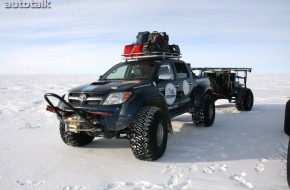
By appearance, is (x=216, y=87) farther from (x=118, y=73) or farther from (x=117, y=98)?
(x=117, y=98)

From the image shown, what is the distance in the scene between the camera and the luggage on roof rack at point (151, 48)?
6.52 meters

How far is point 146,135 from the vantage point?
475cm

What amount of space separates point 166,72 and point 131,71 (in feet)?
2.55

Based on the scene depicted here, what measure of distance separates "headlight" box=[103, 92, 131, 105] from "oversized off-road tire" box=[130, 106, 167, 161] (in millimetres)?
377

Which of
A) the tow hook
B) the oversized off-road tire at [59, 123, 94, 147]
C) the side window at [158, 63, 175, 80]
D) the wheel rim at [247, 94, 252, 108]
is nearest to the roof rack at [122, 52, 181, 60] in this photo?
the side window at [158, 63, 175, 80]

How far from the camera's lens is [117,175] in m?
4.37

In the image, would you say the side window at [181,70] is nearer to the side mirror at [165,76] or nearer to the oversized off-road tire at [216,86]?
the side mirror at [165,76]

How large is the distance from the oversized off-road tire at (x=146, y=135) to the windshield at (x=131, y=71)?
3.51 ft

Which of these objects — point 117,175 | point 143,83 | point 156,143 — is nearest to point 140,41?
point 143,83

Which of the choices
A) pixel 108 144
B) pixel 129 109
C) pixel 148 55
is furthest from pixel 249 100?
pixel 129 109

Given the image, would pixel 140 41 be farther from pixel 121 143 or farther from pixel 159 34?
pixel 121 143

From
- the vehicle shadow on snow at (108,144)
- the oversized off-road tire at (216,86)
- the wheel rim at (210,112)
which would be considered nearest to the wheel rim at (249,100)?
the oversized off-road tire at (216,86)

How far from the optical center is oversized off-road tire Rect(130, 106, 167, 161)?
15.7 feet

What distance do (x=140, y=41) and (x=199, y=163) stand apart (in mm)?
3519
